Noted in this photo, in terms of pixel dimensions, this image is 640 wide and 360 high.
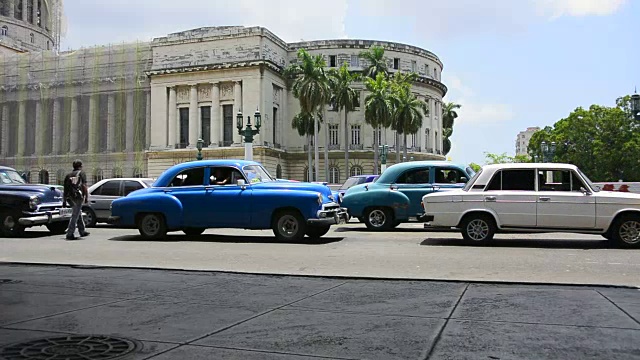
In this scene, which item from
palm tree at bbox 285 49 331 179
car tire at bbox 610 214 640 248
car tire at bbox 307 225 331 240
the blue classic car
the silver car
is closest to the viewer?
car tire at bbox 610 214 640 248

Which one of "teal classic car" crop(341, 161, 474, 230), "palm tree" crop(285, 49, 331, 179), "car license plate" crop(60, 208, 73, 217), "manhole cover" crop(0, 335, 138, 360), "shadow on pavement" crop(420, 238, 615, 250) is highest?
"palm tree" crop(285, 49, 331, 179)

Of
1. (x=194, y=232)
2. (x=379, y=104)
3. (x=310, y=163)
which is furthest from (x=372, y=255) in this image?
(x=310, y=163)

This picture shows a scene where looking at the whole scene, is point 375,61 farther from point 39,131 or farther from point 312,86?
point 39,131

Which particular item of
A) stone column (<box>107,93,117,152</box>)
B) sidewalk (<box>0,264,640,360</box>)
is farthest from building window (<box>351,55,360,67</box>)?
sidewalk (<box>0,264,640,360</box>)

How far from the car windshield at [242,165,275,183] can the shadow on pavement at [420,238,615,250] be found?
3.95 m

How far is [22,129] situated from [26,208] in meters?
65.1

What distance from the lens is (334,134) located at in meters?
71.0

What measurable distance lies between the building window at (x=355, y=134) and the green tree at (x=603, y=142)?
69.7ft

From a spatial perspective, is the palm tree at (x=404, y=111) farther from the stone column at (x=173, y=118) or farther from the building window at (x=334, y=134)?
the stone column at (x=173, y=118)

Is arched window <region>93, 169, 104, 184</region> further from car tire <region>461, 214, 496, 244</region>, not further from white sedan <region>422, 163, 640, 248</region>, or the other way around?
car tire <region>461, 214, 496, 244</region>

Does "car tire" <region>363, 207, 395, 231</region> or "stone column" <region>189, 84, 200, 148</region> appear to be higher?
"stone column" <region>189, 84, 200, 148</region>

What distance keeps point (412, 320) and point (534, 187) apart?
7.82m

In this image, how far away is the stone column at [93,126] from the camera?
69000 mm

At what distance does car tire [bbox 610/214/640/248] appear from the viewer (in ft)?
38.1
